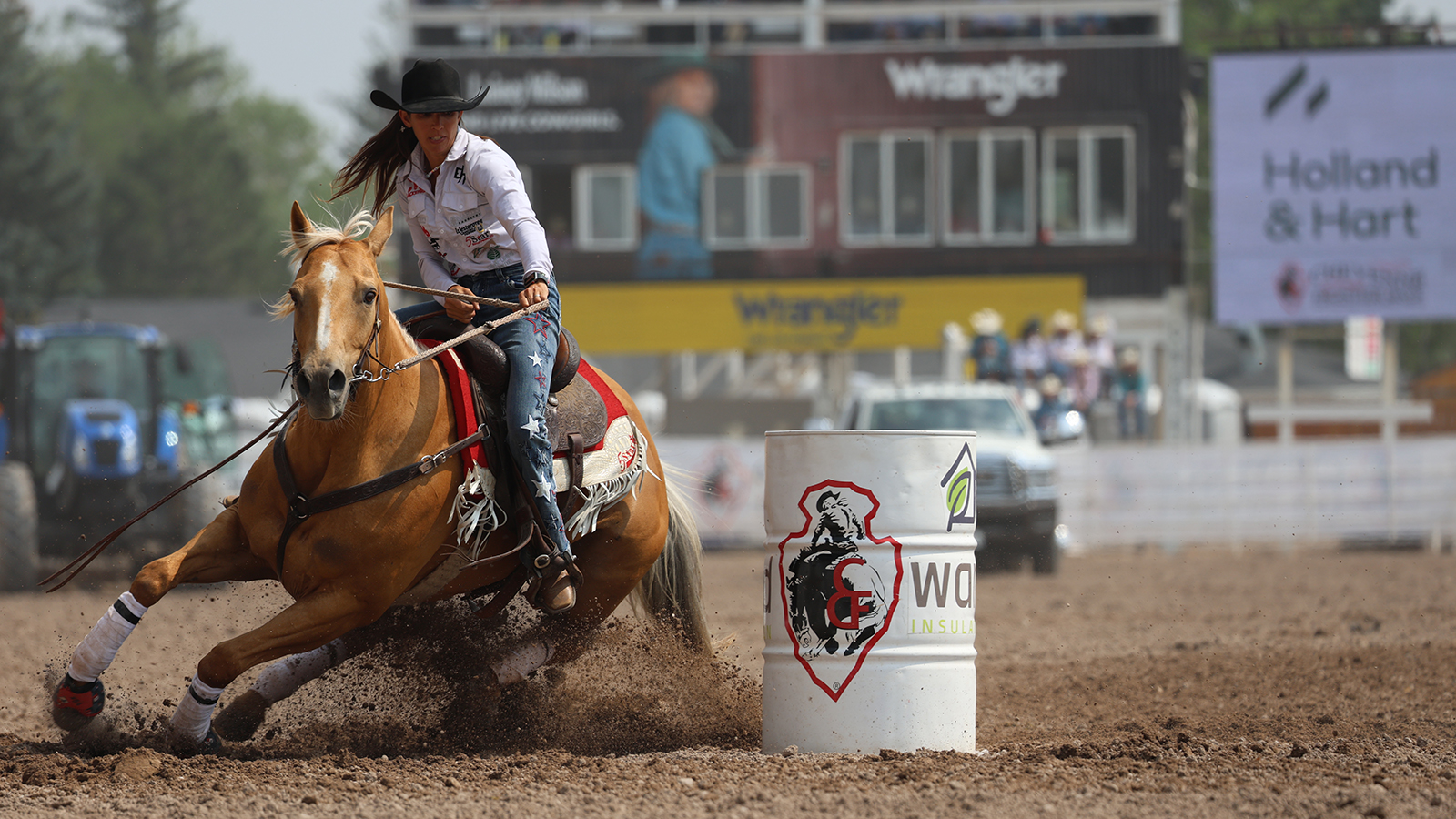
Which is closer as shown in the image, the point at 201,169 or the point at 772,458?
the point at 772,458

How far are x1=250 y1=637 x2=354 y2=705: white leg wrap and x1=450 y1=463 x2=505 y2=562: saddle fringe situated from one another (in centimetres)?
74

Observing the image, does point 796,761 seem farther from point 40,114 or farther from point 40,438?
point 40,114

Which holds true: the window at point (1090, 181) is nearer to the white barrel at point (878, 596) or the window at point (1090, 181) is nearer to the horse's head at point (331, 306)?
the white barrel at point (878, 596)

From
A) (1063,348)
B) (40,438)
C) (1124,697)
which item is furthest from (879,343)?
→ (1124,697)

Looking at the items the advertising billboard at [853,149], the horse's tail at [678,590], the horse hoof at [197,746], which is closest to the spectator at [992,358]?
the advertising billboard at [853,149]

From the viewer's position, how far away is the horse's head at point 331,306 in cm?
504

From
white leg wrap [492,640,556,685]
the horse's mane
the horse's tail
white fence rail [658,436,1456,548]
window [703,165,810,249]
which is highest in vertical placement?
window [703,165,810,249]

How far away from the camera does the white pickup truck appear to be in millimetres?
15719

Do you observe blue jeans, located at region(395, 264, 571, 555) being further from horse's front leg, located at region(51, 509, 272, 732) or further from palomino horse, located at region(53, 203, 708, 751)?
horse's front leg, located at region(51, 509, 272, 732)

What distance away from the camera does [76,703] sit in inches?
224

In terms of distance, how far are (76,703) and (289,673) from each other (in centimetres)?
83

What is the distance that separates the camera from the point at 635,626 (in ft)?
23.0

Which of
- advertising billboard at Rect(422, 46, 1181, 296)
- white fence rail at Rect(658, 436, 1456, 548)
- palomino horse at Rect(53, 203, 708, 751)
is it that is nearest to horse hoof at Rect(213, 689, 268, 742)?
palomino horse at Rect(53, 203, 708, 751)

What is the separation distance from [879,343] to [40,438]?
1268cm
